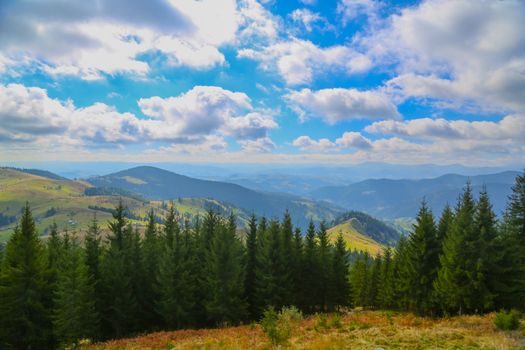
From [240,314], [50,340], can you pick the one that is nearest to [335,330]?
[240,314]

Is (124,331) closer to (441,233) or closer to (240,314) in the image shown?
(240,314)

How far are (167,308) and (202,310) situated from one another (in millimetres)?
4846

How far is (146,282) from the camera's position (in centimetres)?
3959

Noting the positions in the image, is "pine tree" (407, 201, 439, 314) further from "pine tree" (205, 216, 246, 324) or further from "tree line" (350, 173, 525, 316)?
"pine tree" (205, 216, 246, 324)

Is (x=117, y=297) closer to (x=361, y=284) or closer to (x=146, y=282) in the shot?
(x=146, y=282)

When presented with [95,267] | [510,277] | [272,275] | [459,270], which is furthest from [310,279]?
[95,267]

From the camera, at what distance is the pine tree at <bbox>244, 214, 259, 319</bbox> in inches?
1687

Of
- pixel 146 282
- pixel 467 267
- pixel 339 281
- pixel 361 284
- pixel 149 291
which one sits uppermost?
pixel 467 267

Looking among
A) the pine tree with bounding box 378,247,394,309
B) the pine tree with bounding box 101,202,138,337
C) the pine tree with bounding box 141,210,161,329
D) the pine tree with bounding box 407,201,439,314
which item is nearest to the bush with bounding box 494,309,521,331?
the pine tree with bounding box 407,201,439,314

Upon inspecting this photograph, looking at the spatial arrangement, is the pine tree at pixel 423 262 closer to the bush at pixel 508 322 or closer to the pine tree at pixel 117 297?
the bush at pixel 508 322

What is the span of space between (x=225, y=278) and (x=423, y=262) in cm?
2230

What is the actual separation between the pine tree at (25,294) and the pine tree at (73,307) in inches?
54.9

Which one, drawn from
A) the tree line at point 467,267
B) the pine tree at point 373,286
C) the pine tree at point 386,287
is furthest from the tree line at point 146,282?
the pine tree at point 373,286

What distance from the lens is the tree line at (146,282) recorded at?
3000 cm
